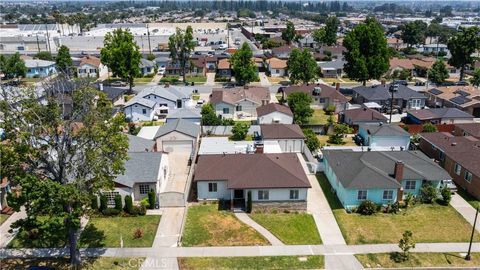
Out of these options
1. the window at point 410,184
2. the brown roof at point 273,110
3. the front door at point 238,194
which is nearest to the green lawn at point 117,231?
the front door at point 238,194

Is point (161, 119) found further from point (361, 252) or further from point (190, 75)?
point (361, 252)

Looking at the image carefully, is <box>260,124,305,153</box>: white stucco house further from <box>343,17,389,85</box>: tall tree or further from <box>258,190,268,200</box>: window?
<box>343,17,389,85</box>: tall tree

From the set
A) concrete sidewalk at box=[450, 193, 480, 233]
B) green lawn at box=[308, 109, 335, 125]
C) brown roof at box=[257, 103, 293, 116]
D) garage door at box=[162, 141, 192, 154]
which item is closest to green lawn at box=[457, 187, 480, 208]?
concrete sidewalk at box=[450, 193, 480, 233]

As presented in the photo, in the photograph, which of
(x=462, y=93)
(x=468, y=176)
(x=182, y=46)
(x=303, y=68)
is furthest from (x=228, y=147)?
(x=182, y=46)

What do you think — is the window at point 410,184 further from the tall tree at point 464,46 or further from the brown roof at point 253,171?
the tall tree at point 464,46

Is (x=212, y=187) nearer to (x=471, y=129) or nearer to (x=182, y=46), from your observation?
(x=471, y=129)

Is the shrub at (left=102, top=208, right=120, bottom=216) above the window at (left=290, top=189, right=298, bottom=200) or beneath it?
beneath
